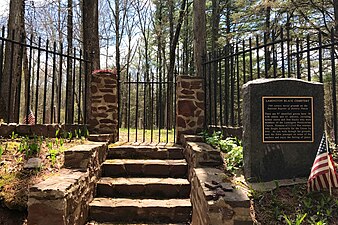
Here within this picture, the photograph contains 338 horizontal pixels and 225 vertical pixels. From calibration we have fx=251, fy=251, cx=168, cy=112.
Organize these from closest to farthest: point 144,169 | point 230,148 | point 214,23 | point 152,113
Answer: point 230,148
point 144,169
point 152,113
point 214,23

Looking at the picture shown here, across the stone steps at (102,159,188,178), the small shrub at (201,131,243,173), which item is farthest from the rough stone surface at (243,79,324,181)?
the stone steps at (102,159,188,178)

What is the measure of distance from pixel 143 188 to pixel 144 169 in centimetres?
52

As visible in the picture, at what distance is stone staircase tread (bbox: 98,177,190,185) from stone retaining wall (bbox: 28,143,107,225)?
9.6 inches

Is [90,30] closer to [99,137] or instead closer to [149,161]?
[99,137]

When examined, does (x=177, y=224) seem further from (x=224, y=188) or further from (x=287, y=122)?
(x=287, y=122)

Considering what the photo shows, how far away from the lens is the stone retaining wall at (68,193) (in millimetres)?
2643

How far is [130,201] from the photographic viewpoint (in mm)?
3695

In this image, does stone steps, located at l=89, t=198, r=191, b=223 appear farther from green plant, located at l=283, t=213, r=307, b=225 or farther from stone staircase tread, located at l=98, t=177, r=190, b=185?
green plant, located at l=283, t=213, r=307, b=225

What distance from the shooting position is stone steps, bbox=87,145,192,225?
3518 mm

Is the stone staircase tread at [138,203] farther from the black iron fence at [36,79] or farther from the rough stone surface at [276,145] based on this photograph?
the black iron fence at [36,79]

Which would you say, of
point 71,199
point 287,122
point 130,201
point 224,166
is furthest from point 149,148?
point 287,122

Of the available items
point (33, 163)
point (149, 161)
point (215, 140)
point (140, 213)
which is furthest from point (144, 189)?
point (33, 163)

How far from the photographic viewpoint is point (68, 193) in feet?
9.13

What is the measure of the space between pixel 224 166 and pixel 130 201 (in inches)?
58.5
